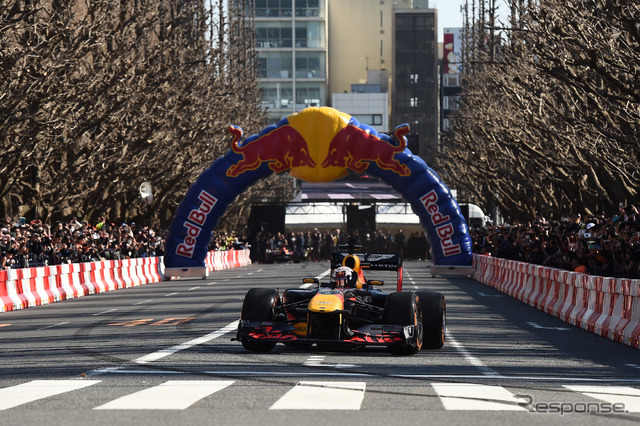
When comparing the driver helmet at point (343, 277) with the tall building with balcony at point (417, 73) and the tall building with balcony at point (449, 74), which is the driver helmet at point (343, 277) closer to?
the tall building with balcony at point (417, 73)

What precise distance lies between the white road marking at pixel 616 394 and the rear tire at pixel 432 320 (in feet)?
15.2

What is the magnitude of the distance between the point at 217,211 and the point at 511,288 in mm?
12830

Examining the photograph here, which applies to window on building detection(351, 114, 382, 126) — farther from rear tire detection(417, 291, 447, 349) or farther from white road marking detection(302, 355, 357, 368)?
white road marking detection(302, 355, 357, 368)

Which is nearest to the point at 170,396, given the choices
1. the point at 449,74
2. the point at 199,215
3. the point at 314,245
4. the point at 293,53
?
the point at 199,215

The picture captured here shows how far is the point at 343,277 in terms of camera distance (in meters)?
17.6

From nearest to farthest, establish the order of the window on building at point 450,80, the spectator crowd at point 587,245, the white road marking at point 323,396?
the white road marking at point 323,396 < the spectator crowd at point 587,245 < the window on building at point 450,80

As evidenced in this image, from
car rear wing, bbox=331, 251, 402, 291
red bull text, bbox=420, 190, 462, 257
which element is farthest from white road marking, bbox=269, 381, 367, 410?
red bull text, bbox=420, 190, 462, 257

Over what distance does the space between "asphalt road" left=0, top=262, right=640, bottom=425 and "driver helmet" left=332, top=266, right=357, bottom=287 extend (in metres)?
0.95

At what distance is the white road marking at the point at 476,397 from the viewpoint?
35.1 ft

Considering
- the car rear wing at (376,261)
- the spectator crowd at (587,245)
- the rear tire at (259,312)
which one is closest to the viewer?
the rear tire at (259,312)

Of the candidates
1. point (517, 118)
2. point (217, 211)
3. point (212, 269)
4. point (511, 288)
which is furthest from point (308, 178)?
point (212, 269)

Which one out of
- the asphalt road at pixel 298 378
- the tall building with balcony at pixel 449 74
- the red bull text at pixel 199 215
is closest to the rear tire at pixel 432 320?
the asphalt road at pixel 298 378

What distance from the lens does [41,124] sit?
38625 millimetres

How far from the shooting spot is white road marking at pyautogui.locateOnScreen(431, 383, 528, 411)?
422 inches
